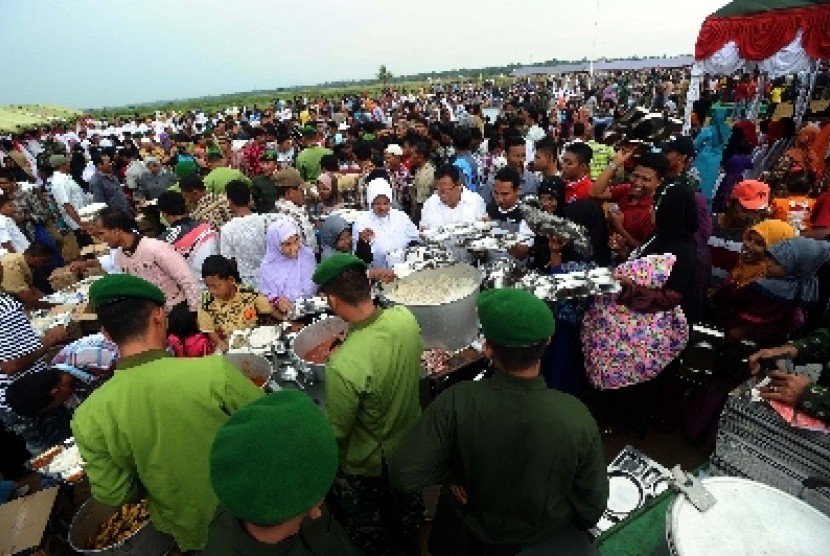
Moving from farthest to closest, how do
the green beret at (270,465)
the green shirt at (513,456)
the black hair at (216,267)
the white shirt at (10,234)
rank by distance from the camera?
the white shirt at (10,234), the black hair at (216,267), the green shirt at (513,456), the green beret at (270,465)

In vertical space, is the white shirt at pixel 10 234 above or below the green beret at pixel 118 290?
below

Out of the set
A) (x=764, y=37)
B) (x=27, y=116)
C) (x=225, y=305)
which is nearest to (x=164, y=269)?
(x=225, y=305)

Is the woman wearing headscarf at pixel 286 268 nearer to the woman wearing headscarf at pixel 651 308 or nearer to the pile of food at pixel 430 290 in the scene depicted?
the pile of food at pixel 430 290

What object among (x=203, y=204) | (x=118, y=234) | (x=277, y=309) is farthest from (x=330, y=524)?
(x=203, y=204)

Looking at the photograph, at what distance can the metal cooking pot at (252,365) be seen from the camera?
9.91 ft

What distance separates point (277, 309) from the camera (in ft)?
12.7

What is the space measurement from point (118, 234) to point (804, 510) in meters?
4.92

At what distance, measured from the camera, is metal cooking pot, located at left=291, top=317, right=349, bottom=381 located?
3.17 metres

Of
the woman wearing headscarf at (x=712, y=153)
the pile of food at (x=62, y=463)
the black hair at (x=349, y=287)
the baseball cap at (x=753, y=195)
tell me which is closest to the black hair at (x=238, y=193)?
the pile of food at (x=62, y=463)

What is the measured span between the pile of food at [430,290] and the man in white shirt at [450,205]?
1.52m

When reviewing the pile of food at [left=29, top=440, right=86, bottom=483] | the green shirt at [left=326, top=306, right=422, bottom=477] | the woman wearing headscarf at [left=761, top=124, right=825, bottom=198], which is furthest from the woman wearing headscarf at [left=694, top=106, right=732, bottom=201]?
the pile of food at [left=29, top=440, right=86, bottom=483]

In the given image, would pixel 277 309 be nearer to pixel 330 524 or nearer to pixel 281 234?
pixel 281 234

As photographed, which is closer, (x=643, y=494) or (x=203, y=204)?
(x=643, y=494)

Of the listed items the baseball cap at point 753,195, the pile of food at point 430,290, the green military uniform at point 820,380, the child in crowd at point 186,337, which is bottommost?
the child in crowd at point 186,337
